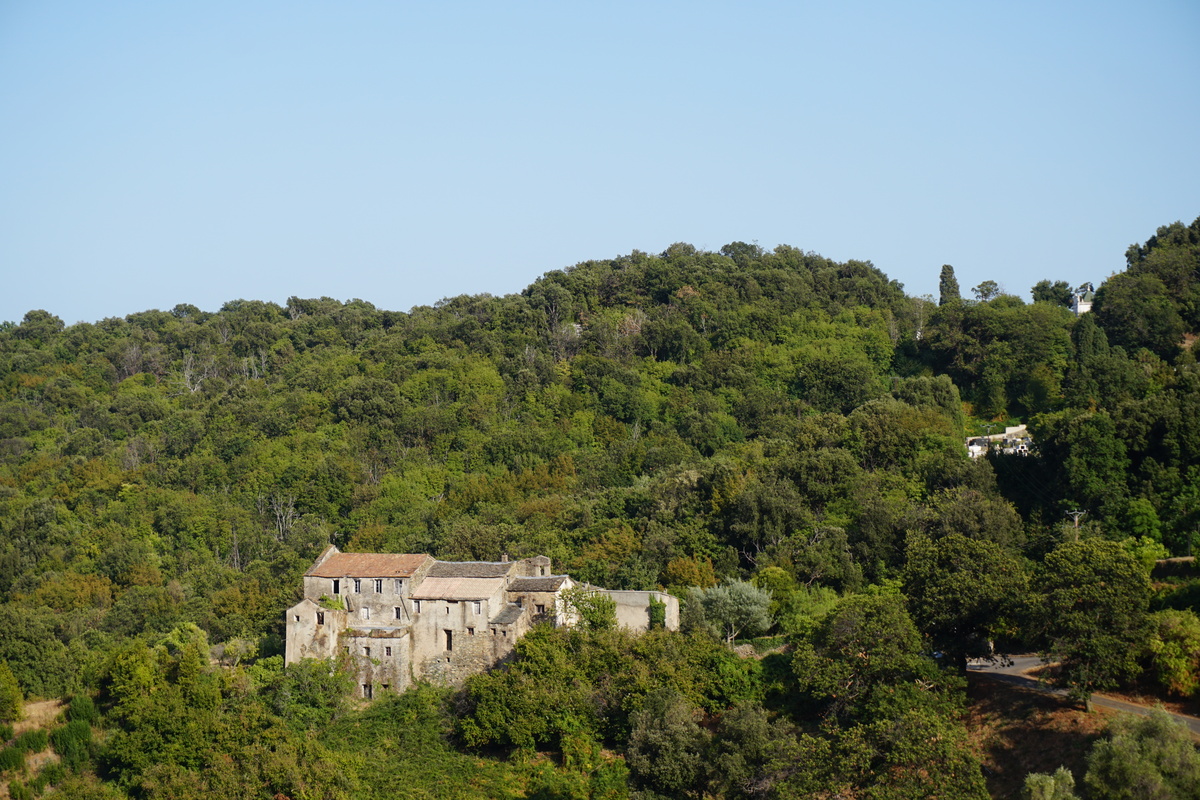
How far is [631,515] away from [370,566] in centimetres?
1717

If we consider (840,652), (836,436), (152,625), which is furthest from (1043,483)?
(152,625)

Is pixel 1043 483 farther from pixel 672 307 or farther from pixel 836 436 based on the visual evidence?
pixel 672 307

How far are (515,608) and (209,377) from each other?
212 ft

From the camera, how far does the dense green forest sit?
1355 inches

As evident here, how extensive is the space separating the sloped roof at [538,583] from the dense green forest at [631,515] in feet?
8.87

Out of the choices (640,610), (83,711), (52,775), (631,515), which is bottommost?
(52,775)

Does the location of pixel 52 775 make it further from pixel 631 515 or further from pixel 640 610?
pixel 631 515

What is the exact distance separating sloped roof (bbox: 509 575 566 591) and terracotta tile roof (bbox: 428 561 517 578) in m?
0.56

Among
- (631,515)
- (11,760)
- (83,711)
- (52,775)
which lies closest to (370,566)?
(83,711)

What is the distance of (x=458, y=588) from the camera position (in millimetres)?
43375

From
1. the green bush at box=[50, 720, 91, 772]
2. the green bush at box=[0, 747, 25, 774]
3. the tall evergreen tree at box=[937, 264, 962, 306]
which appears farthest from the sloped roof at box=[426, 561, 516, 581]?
the tall evergreen tree at box=[937, 264, 962, 306]

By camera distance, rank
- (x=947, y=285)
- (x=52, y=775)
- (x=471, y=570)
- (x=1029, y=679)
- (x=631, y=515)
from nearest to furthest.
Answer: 1. (x=1029, y=679)
2. (x=52, y=775)
3. (x=471, y=570)
4. (x=631, y=515)
5. (x=947, y=285)

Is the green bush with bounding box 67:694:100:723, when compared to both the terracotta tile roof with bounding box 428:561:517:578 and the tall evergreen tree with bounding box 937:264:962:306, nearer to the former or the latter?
the terracotta tile roof with bounding box 428:561:517:578

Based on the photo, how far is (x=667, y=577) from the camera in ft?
162
